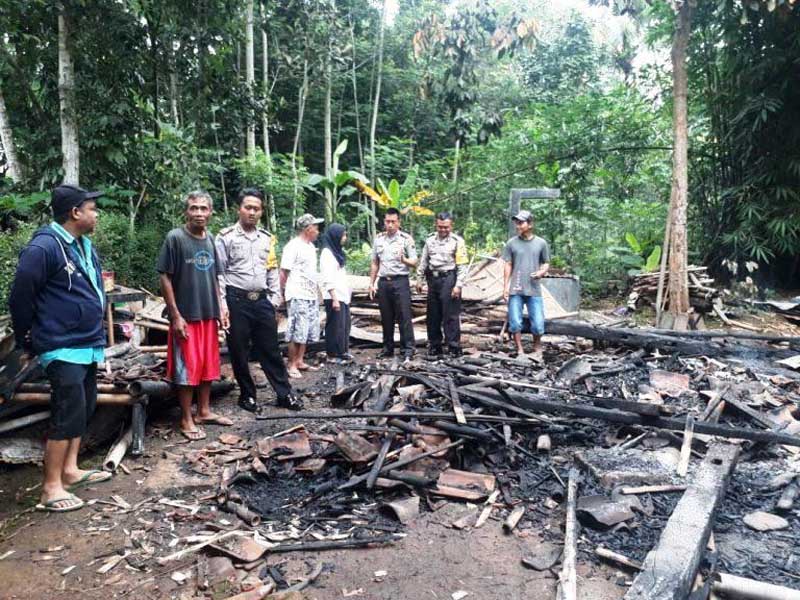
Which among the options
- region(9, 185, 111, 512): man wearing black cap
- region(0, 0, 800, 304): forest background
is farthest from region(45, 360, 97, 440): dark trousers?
region(0, 0, 800, 304): forest background

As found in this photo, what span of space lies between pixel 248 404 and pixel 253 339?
0.63 m

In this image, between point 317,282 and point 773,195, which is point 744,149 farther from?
point 317,282

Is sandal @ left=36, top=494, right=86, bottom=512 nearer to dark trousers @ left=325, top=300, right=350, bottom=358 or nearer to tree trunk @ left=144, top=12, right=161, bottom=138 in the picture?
dark trousers @ left=325, top=300, right=350, bottom=358

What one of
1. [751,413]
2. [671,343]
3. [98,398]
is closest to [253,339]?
[98,398]

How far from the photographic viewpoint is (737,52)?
1001 cm

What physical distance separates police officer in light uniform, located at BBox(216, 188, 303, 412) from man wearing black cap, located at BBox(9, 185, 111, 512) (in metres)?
1.34

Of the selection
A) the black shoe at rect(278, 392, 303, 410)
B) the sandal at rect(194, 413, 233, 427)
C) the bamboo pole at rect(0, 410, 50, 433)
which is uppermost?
the bamboo pole at rect(0, 410, 50, 433)

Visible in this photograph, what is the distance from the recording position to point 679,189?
8727 millimetres

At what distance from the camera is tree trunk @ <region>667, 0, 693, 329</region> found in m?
8.69

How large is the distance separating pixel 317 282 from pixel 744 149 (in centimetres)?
858

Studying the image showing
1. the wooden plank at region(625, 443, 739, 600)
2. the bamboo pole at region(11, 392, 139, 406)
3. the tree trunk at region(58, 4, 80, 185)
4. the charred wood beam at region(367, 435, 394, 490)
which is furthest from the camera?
the tree trunk at region(58, 4, 80, 185)

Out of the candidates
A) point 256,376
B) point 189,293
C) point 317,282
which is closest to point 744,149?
point 317,282

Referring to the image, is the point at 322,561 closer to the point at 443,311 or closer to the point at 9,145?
the point at 443,311

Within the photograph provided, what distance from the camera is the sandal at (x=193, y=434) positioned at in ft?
15.3
